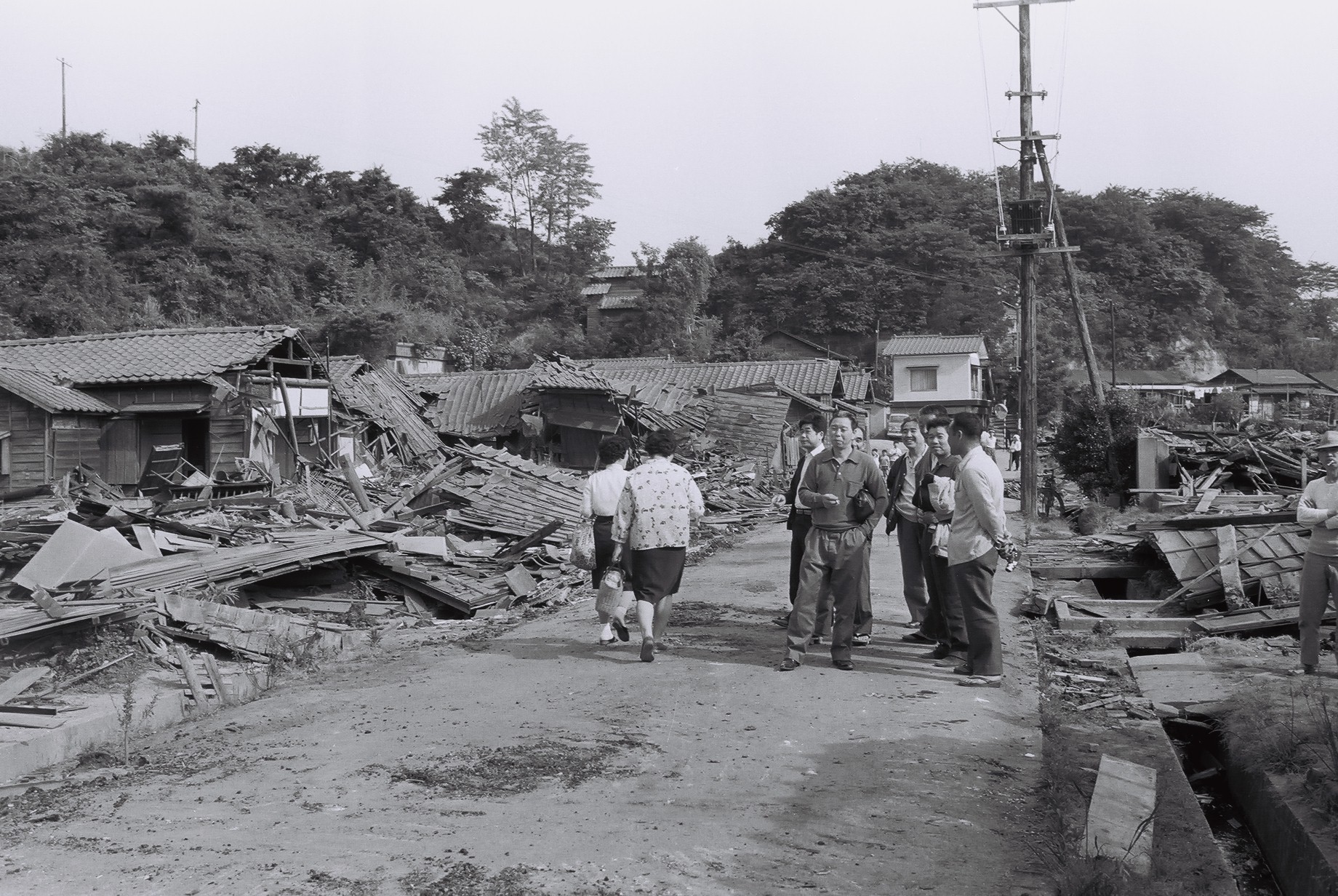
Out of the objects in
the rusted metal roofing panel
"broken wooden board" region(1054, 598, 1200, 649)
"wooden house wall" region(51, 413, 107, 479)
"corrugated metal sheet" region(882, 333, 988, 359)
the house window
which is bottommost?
"broken wooden board" region(1054, 598, 1200, 649)

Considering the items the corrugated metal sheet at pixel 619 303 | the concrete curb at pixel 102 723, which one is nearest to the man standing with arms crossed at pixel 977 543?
the concrete curb at pixel 102 723

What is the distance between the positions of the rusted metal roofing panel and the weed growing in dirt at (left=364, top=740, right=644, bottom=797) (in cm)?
2059

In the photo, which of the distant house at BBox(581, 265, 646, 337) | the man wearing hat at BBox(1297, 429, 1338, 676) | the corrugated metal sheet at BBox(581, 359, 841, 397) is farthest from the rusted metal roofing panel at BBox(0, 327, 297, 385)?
the distant house at BBox(581, 265, 646, 337)

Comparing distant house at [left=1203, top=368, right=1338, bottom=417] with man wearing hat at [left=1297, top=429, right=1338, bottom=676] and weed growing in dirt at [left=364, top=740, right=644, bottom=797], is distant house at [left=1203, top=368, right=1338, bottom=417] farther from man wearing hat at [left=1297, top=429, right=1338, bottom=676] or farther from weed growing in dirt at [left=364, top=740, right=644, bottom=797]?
weed growing in dirt at [left=364, top=740, right=644, bottom=797]

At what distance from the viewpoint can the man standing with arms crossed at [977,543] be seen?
6559 mm

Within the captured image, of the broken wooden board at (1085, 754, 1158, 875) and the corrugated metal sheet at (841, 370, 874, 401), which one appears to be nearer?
the broken wooden board at (1085, 754, 1158, 875)

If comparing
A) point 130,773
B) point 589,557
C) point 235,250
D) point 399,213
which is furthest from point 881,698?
point 399,213

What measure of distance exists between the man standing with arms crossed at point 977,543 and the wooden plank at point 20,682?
5.92 m

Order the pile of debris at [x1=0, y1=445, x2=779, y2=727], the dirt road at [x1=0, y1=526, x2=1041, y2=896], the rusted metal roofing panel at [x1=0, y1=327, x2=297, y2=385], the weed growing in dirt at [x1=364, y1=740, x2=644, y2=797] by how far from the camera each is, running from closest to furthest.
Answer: the dirt road at [x1=0, y1=526, x2=1041, y2=896] → the weed growing in dirt at [x1=364, y1=740, x2=644, y2=797] → the pile of debris at [x1=0, y1=445, x2=779, y2=727] → the rusted metal roofing panel at [x1=0, y1=327, x2=297, y2=385]

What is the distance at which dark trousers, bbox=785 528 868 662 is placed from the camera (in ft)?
23.3

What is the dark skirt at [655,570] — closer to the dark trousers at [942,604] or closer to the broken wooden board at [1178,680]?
the dark trousers at [942,604]

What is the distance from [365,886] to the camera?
3.66 meters

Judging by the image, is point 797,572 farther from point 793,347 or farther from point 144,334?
point 793,347

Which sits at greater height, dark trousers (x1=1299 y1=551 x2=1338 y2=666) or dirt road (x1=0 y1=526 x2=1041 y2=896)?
dark trousers (x1=1299 y1=551 x2=1338 y2=666)
